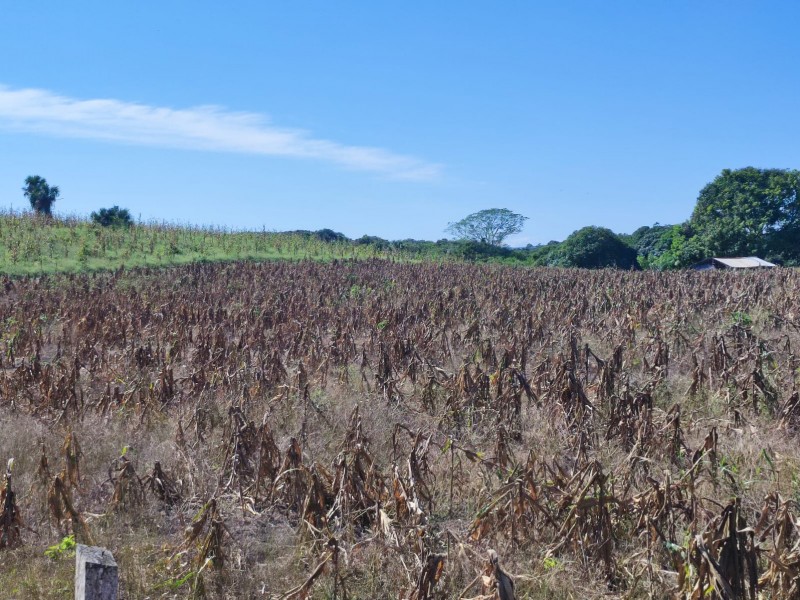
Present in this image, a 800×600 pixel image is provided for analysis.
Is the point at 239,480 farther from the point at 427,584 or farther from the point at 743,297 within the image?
the point at 743,297

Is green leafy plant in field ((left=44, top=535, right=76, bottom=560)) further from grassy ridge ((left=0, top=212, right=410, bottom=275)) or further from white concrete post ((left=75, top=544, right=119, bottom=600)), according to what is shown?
grassy ridge ((left=0, top=212, right=410, bottom=275))

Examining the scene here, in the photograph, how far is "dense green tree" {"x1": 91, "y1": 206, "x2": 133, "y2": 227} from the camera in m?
34.1

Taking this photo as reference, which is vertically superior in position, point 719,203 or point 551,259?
point 719,203

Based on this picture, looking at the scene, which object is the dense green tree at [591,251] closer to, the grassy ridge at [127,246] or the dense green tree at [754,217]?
the dense green tree at [754,217]

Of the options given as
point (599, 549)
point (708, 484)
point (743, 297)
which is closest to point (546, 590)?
point (599, 549)

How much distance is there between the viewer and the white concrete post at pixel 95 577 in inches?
113

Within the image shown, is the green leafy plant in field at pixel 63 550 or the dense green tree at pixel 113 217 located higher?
the dense green tree at pixel 113 217

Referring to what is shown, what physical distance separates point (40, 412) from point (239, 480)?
2.81m

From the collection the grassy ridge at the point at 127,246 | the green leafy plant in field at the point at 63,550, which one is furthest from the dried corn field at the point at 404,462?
the grassy ridge at the point at 127,246

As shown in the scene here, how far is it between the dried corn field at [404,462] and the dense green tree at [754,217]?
30.6m


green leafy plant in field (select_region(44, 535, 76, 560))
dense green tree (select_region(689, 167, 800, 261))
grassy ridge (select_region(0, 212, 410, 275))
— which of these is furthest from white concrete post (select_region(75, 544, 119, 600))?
dense green tree (select_region(689, 167, 800, 261))

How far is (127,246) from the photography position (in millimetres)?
26500

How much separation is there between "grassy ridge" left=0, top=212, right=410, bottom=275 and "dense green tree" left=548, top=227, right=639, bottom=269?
28.3 ft

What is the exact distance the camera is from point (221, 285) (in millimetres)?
18109
